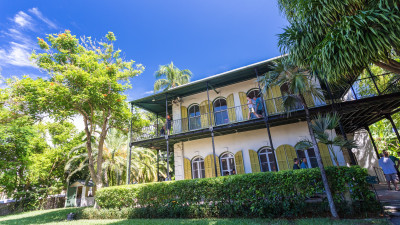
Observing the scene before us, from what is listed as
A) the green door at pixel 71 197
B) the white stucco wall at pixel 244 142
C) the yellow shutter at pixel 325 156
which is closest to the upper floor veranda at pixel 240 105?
the white stucco wall at pixel 244 142

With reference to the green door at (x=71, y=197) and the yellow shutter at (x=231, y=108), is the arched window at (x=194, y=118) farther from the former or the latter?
the green door at (x=71, y=197)

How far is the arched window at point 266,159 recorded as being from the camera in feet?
32.9

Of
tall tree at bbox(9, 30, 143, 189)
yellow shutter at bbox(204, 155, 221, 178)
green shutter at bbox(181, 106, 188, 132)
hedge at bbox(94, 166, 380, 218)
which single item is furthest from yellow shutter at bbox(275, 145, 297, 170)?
tall tree at bbox(9, 30, 143, 189)

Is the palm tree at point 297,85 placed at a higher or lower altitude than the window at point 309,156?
higher

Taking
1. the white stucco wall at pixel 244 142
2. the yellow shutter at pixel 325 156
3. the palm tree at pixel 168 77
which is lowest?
the yellow shutter at pixel 325 156

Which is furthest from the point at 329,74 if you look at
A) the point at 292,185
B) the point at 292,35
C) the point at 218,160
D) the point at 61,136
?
the point at 61,136

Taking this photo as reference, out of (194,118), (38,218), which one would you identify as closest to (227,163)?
(194,118)

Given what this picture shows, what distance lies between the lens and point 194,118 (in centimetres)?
1253

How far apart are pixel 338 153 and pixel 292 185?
4.12 metres

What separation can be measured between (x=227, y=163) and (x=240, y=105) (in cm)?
376

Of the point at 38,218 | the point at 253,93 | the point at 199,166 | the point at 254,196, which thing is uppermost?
the point at 253,93

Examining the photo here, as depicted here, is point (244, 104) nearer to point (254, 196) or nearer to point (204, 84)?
point (204, 84)

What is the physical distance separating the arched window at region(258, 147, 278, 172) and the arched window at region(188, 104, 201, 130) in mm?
4198

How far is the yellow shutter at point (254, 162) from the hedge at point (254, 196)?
11.9ft
